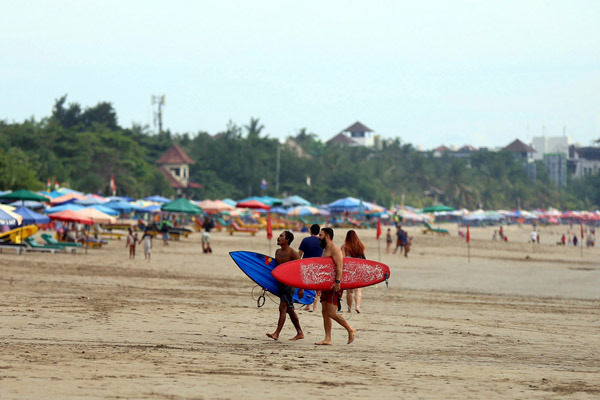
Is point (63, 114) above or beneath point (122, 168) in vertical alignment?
above

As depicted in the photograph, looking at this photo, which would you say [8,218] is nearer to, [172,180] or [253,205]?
[253,205]

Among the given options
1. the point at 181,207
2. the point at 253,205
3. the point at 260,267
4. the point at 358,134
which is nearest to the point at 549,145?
the point at 358,134

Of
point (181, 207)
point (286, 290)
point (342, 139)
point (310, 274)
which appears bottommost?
point (286, 290)

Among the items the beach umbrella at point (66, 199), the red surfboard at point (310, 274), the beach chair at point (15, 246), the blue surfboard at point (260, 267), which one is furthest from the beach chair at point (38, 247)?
the red surfboard at point (310, 274)

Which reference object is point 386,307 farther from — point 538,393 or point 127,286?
point 538,393

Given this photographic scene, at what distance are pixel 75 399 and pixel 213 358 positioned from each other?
2329 millimetres

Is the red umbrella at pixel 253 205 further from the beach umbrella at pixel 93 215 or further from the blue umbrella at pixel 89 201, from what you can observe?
the beach umbrella at pixel 93 215

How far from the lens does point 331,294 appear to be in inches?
369

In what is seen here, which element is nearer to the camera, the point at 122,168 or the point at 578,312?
the point at 578,312

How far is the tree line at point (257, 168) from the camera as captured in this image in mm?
65062

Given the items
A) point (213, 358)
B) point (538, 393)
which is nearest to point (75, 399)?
point (213, 358)

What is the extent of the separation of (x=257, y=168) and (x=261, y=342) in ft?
256

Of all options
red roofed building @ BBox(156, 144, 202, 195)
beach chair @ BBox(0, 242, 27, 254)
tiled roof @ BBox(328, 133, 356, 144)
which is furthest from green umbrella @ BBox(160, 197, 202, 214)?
tiled roof @ BBox(328, 133, 356, 144)

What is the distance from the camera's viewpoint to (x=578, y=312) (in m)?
14.7
